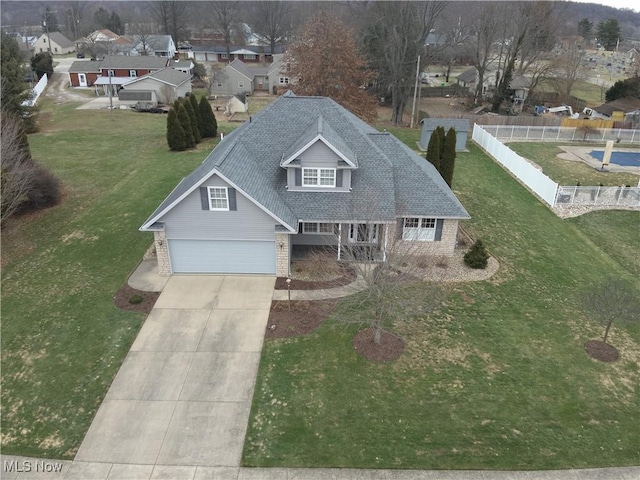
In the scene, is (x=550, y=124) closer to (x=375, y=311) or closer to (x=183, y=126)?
(x=183, y=126)

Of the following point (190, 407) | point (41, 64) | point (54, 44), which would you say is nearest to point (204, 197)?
point (190, 407)

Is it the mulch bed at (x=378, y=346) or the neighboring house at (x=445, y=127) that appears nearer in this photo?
the mulch bed at (x=378, y=346)

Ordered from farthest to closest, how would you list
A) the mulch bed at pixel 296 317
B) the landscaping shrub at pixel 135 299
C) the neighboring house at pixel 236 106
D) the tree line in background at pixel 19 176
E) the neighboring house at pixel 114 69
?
the neighboring house at pixel 114 69, the neighboring house at pixel 236 106, the tree line in background at pixel 19 176, the landscaping shrub at pixel 135 299, the mulch bed at pixel 296 317

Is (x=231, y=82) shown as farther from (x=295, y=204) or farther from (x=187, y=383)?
(x=187, y=383)

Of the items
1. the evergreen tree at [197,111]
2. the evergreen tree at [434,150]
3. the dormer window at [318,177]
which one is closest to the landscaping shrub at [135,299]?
the dormer window at [318,177]

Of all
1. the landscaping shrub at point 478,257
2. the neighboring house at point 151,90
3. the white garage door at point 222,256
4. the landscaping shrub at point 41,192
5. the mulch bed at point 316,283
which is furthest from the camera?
the neighboring house at point 151,90

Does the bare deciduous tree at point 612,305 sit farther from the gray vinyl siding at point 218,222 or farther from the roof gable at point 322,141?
the gray vinyl siding at point 218,222
